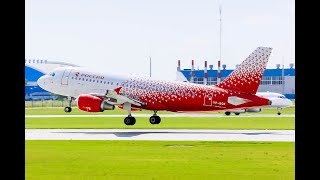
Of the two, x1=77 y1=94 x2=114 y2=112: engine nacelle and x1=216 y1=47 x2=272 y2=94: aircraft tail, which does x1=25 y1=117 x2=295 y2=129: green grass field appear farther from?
x1=216 y1=47 x2=272 y2=94: aircraft tail

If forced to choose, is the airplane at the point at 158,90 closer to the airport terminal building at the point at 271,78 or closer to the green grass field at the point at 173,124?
the green grass field at the point at 173,124

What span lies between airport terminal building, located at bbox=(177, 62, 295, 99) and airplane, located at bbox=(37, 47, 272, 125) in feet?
409

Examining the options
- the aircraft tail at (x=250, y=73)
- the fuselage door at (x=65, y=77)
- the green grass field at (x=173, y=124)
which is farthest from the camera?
the fuselage door at (x=65, y=77)

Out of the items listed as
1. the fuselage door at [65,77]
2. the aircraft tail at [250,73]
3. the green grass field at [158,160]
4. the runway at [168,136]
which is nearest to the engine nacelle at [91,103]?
the fuselage door at [65,77]

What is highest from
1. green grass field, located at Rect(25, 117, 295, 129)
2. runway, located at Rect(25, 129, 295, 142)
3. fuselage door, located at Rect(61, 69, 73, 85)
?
fuselage door, located at Rect(61, 69, 73, 85)

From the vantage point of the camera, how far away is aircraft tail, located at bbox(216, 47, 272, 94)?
4275 centimetres

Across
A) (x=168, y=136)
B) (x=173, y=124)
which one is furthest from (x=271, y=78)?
(x=168, y=136)

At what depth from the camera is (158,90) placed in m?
47.7

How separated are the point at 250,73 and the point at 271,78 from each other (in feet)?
453

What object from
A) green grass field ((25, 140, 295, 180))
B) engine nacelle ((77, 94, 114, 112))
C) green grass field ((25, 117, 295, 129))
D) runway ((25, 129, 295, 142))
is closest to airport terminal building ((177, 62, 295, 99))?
green grass field ((25, 117, 295, 129))

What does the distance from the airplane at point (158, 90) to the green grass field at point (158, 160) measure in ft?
41.7

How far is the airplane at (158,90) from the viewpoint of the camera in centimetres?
4291

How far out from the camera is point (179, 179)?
1569 centimetres
